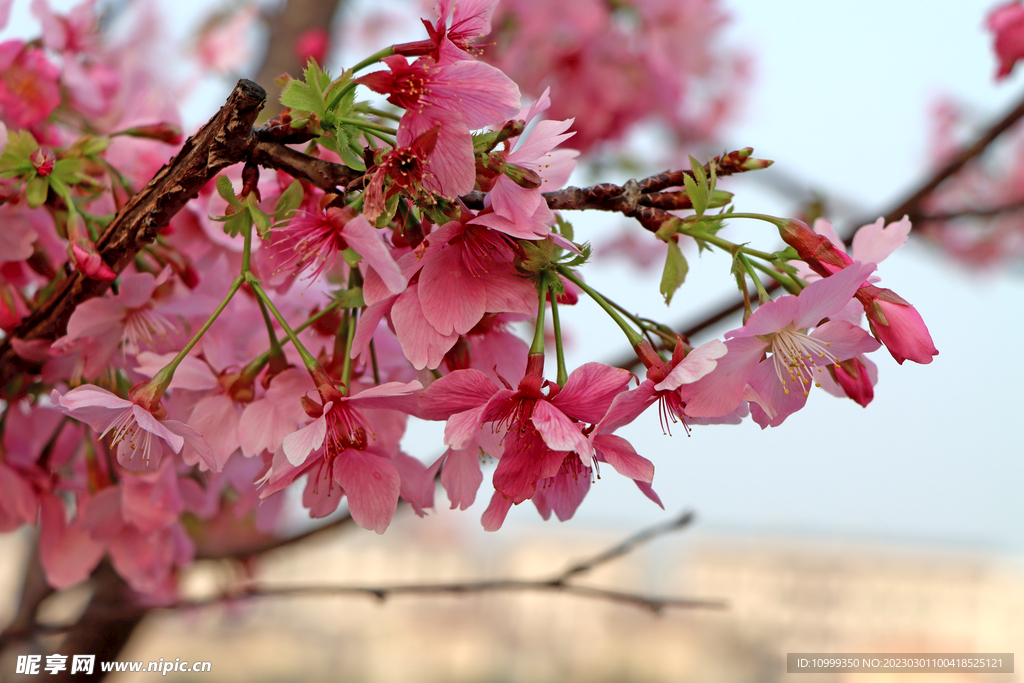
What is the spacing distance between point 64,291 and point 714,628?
12450mm

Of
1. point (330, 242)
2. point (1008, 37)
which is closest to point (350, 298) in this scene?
point (330, 242)

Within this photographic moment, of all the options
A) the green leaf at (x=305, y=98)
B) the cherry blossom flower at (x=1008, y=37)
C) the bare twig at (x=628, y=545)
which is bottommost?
the bare twig at (x=628, y=545)

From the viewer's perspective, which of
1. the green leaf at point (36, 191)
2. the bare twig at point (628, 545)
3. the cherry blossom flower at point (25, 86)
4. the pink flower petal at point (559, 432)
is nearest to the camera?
the pink flower petal at point (559, 432)

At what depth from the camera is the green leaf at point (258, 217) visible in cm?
44

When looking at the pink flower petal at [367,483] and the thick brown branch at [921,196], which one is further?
the thick brown branch at [921,196]

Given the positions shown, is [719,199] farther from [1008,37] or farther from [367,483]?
[1008,37]

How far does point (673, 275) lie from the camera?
1.47 feet

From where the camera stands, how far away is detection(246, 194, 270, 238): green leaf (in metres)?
0.44

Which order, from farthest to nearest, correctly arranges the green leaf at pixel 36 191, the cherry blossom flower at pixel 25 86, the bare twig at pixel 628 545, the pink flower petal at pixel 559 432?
the bare twig at pixel 628 545, the cherry blossom flower at pixel 25 86, the green leaf at pixel 36 191, the pink flower petal at pixel 559 432

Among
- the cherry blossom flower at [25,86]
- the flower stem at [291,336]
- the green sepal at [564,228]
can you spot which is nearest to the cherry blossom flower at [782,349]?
the green sepal at [564,228]

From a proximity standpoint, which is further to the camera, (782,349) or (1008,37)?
(1008,37)

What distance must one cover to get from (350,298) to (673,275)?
0.22 m

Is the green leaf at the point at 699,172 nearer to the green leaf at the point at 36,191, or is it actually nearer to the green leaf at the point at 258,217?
the green leaf at the point at 258,217

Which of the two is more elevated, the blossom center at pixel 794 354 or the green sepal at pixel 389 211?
the green sepal at pixel 389 211
